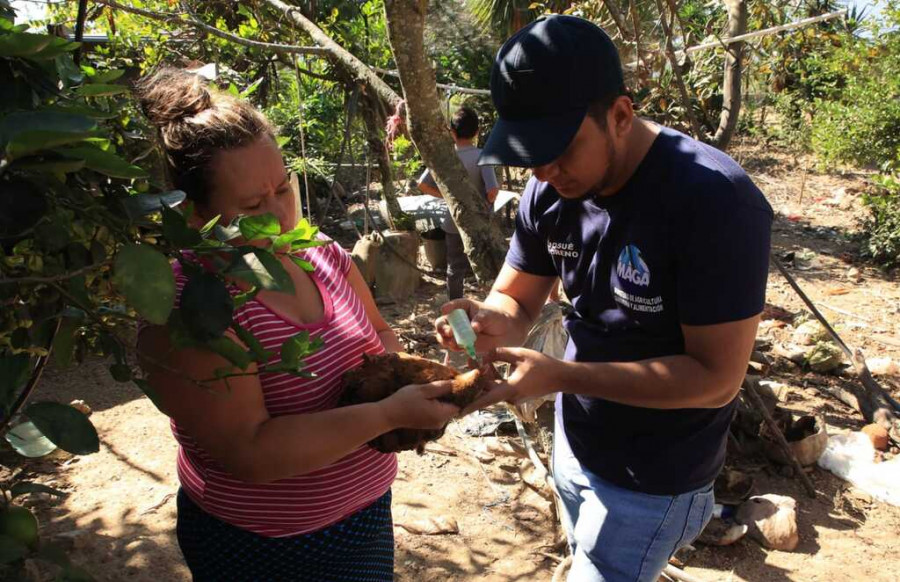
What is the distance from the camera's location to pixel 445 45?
15.5 m

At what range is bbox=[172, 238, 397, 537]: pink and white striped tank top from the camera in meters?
1.46

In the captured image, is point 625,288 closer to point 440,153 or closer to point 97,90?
point 97,90

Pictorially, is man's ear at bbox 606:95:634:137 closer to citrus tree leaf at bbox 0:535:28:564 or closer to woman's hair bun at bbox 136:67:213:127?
woman's hair bun at bbox 136:67:213:127

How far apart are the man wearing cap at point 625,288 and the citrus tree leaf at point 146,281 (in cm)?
89

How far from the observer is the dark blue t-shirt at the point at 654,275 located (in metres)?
1.49

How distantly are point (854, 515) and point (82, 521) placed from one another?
401cm

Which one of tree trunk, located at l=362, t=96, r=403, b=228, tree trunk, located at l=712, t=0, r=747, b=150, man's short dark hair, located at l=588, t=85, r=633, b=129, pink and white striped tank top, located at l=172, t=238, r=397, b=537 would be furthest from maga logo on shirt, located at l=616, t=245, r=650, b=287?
tree trunk, located at l=362, t=96, r=403, b=228

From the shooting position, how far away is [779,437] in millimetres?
4082

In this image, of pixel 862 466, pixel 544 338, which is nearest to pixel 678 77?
pixel 544 338

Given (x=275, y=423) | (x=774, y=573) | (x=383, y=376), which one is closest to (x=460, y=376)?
(x=383, y=376)

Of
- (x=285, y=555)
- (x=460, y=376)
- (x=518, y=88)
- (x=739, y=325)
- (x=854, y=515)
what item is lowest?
(x=854, y=515)

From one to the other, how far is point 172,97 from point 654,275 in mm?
1126

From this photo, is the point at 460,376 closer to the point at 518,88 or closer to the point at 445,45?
the point at 518,88

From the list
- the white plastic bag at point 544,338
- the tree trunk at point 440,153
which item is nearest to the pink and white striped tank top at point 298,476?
the tree trunk at point 440,153
